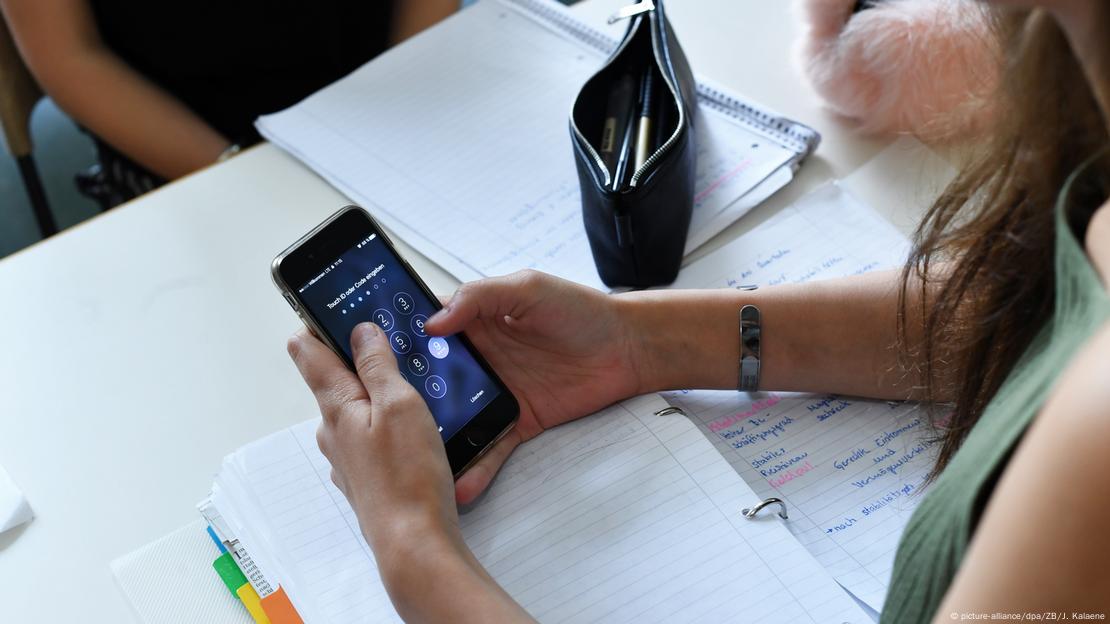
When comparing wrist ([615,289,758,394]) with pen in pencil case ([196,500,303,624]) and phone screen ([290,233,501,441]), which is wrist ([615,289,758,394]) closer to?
phone screen ([290,233,501,441])

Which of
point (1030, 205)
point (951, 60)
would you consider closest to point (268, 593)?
point (1030, 205)

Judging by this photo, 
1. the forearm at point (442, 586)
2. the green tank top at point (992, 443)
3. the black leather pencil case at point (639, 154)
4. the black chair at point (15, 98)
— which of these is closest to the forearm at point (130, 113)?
the black chair at point (15, 98)

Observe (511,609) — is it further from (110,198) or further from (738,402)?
(110,198)

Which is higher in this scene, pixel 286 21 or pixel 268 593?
pixel 286 21

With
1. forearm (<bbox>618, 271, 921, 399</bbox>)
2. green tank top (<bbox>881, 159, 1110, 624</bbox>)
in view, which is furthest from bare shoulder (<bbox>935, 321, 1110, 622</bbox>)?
forearm (<bbox>618, 271, 921, 399</bbox>)

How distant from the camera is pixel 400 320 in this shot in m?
0.72

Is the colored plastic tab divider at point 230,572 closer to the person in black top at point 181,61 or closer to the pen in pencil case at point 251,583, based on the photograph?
the pen in pencil case at point 251,583

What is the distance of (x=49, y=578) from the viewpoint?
697mm

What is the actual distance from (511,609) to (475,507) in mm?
125

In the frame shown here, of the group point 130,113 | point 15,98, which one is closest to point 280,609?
point 130,113

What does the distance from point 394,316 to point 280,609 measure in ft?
0.68

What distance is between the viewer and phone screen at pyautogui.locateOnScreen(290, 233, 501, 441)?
696mm

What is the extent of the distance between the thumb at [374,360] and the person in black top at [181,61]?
0.53 m

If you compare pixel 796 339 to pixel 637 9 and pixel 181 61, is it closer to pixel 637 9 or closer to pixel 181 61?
pixel 637 9
